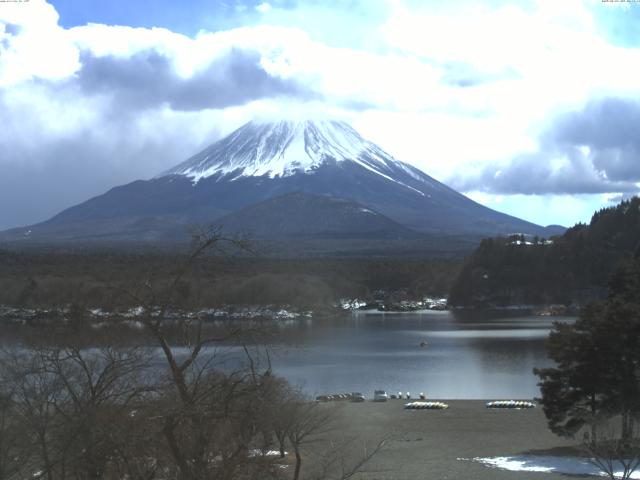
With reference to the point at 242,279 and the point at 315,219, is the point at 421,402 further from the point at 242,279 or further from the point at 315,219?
the point at 315,219

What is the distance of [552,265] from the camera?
100500mm

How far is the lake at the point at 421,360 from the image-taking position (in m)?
33.0

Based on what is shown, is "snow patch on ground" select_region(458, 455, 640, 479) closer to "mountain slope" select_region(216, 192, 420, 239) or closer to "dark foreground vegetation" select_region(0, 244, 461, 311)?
"dark foreground vegetation" select_region(0, 244, 461, 311)

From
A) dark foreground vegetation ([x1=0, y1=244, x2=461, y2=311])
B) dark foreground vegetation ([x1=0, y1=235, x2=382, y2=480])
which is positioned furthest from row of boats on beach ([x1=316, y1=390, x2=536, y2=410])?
dark foreground vegetation ([x1=0, y1=235, x2=382, y2=480])

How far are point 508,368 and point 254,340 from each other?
116 feet

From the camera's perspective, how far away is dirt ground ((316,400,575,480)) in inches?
634

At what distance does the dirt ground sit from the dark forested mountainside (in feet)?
243

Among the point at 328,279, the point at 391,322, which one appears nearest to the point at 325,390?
the point at 391,322

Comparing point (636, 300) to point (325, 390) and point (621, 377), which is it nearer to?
point (621, 377)

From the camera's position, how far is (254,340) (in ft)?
17.8

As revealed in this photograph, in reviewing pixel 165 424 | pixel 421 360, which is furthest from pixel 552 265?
pixel 165 424

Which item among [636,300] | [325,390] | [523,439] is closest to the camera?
[636,300]

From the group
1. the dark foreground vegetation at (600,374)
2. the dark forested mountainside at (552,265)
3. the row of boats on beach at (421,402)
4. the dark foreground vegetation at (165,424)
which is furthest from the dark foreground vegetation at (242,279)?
the dark forested mountainside at (552,265)

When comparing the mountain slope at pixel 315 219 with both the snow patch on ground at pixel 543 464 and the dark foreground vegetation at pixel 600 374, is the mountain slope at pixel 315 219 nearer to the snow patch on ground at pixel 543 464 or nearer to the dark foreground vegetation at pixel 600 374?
the dark foreground vegetation at pixel 600 374
